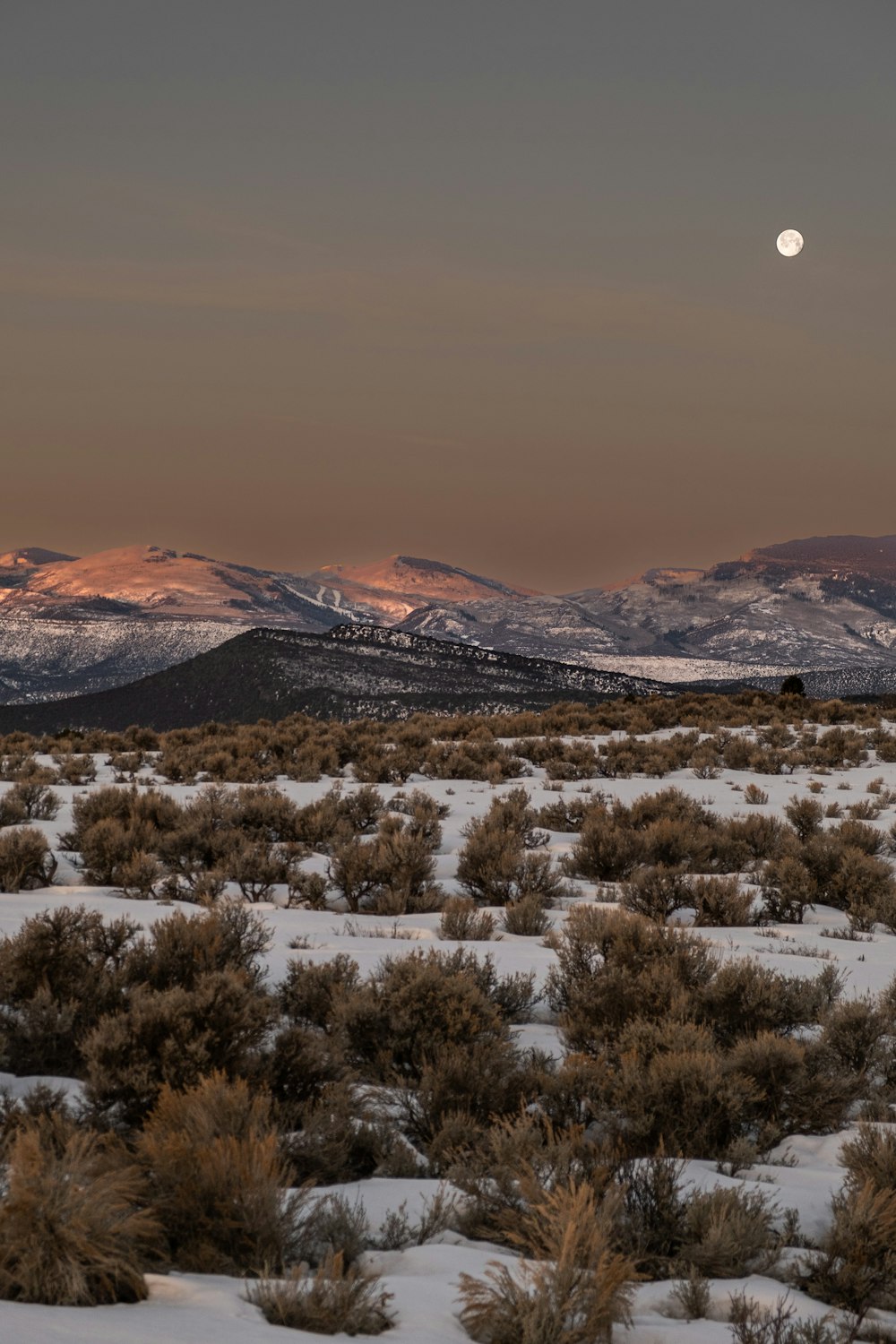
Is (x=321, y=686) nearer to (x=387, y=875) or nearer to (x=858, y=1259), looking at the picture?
(x=387, y=875)

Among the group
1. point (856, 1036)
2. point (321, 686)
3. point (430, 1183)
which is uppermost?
point (321, 686)

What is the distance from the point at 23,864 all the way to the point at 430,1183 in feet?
22.4

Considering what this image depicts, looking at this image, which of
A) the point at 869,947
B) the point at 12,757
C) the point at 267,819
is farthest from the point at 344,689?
the point at 869,947

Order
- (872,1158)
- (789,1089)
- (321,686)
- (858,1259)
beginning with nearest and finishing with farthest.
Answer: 1. (858,1259)
2. (872,1158)
3. (789,1089)
4. (321,686)

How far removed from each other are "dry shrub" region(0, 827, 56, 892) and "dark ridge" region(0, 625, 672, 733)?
118 ft

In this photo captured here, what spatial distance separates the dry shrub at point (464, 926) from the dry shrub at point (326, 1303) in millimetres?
5256

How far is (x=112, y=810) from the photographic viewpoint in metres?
12.5

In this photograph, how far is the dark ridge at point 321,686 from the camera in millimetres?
52656

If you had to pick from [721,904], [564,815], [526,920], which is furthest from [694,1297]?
[564,815]

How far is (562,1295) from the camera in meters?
3.21

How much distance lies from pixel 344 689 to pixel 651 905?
4886cm

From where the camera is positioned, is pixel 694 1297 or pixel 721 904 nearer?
pixel 694 1297

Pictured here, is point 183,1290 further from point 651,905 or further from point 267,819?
point 267,819

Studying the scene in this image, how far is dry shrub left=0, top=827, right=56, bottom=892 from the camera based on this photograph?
9938 mm
